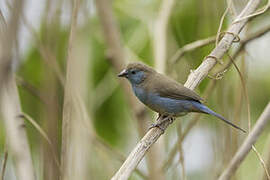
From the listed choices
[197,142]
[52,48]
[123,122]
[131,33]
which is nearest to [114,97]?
[123,122]

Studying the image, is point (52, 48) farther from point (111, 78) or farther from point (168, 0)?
point (111, 78)

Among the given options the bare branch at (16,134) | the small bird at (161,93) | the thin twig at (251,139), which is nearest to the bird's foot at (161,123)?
the small bird at (161,93)

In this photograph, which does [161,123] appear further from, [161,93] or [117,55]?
[117,55]

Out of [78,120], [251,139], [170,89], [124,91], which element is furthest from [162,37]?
[251,139]

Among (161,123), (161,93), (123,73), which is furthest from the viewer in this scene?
(161,93)

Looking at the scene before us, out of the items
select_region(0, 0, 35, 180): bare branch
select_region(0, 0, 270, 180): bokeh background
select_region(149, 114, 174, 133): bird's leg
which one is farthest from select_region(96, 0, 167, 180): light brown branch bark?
select_region(0, 0, 35, 180): bare branch

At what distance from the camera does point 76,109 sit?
9.36 ft

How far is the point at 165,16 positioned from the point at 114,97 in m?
1.66

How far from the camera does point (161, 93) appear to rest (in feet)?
11.1

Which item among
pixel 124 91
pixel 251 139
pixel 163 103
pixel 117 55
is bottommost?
pixel 251 139

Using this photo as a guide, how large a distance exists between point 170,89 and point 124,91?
36 cm

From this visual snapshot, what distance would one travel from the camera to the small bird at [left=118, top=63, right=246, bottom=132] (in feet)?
10.3

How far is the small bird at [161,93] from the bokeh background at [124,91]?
0.10m

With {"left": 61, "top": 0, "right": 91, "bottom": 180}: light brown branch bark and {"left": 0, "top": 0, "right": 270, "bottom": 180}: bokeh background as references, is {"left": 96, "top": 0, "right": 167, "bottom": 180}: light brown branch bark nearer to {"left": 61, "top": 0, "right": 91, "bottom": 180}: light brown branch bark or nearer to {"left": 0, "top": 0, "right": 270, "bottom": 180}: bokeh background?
{"left": 0, "top": 0, "right": 270, "bottom": 180}: bokeh background
